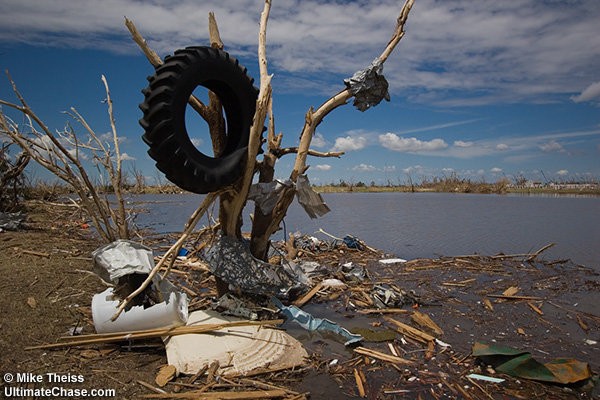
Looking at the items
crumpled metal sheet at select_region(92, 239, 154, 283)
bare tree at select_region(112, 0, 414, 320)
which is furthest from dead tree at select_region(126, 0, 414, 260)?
crumpled metal sheet at select_region(92, 239, 154, 283)

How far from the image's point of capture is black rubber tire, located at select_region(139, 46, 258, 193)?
14.2 feet

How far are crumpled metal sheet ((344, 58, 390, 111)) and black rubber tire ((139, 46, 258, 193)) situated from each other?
1479mm

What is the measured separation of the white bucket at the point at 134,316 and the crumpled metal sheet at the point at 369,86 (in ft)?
12.4

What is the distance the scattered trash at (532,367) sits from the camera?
3830mm

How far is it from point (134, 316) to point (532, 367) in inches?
170

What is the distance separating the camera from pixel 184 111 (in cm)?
459

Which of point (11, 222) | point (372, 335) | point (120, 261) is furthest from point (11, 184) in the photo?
point (372, 335)

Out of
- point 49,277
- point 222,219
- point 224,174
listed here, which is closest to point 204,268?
point 222,219

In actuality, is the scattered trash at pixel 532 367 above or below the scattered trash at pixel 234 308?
below

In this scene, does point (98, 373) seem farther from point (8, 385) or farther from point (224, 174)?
point (224, 174)

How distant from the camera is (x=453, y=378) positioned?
4023mm

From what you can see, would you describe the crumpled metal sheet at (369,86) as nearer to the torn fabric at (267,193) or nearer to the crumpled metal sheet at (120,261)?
the torn fabric at (267,193)

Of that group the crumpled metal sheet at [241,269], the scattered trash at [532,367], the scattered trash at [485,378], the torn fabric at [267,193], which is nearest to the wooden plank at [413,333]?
the scattered trash at [532,367]

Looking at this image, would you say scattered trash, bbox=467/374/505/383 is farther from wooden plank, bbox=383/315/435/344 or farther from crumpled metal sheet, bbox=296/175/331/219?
crumpled metal sheet, bbox=296/175/331/219
